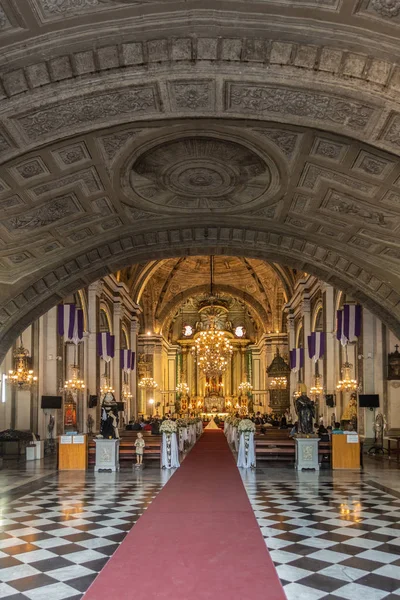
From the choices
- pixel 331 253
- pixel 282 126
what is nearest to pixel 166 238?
pixel 331 253

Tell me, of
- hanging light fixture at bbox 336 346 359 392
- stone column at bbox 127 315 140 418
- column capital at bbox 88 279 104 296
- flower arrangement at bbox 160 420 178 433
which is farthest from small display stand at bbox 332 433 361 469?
stone column at bbox 127 315 140 418

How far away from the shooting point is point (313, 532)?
28.8 ft

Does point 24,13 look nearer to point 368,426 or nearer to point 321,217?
point 321,217

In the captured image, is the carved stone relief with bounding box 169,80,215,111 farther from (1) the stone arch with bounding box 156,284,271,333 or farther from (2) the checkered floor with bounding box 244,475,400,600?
(1) the stone arch with bounding box 156,284,271,333

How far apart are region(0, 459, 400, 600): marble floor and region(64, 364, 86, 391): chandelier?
25.7ft

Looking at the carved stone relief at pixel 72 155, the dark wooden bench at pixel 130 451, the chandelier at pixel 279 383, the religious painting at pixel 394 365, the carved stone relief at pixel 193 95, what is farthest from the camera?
the chandelier at pixel 279 383

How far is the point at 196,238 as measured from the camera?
717 inches

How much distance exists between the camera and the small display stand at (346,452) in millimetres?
17156

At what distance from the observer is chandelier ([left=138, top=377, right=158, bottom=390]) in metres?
42.8

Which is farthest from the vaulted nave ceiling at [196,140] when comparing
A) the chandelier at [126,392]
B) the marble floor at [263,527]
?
the chandelier at [126,392]

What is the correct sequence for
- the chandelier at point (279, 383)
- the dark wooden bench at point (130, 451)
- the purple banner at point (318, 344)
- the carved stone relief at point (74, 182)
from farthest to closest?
the chandelier at point (279, 383), the purple banner at point (318, 344), the dark wooden bench at point (130, 451), the carved stone relief at point (74, 182)

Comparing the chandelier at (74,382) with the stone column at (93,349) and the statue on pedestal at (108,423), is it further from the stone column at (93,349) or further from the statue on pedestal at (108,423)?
the statue on pedestal at (108,423)

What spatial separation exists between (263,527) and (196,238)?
10536 millimetres

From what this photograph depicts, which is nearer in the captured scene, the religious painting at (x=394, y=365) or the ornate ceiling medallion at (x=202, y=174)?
the ornate ceiling medallion at (x=202, y=174)
